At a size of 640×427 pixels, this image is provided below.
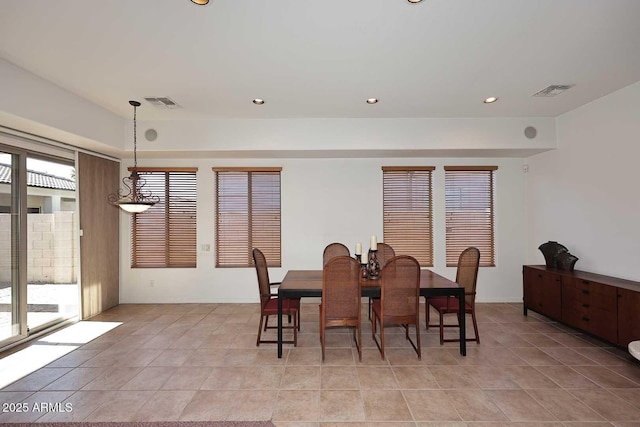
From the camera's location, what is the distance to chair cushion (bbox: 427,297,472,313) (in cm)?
341

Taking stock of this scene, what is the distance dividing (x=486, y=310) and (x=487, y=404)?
107 inches

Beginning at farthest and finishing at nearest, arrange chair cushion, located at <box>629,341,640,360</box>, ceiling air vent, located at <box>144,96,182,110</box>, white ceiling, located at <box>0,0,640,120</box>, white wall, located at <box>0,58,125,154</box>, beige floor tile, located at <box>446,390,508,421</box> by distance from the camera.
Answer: ceiling air vent, located at <box>144,96,182,110</box>, white wall, located at <box>0,58,125,154</box>, chair cushion, located at <box>629,341,640,360</box>, beige floor tile, located at <box>446,390,508,421</box>, white ceiling, located at <box>0,0,640,120</box>

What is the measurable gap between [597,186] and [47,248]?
23.6 ft

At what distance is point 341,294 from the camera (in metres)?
3.07

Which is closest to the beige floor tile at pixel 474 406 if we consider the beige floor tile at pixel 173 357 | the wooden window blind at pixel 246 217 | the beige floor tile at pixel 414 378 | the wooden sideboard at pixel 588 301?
the beige floor tile at pixel 414 378

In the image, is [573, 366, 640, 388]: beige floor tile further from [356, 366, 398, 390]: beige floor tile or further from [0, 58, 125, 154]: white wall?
[0, 58, 125, 154]: white wall

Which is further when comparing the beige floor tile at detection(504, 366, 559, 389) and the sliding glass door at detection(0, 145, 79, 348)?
the sliding glass door at detection(0, 145, 79, 348)

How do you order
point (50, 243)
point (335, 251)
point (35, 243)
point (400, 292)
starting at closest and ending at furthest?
point (400, 292), point (35, 243), point (50, 243), point (335, 251)

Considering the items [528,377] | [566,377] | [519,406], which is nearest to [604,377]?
[566,377]

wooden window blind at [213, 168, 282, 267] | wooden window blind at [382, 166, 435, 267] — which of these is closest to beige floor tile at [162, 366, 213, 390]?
wooden window blind at [213, 168, 282, 267]

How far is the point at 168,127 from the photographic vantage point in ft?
15.0

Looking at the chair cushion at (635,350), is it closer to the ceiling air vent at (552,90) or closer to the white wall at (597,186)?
the white wall at (597,186)

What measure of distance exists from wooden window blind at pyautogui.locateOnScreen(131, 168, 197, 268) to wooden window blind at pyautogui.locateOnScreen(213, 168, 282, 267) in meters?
0.51

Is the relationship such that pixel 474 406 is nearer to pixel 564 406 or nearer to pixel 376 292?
pixel 564 406
